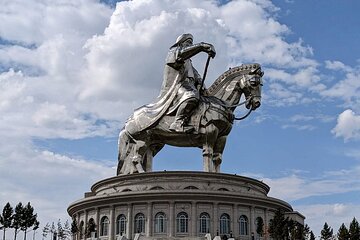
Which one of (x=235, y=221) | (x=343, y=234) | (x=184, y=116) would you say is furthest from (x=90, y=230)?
(x=343, y=234)

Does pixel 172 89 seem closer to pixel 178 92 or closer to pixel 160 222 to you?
pixel 178 92

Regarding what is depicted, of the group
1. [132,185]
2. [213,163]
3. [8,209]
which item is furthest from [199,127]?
[8,209]

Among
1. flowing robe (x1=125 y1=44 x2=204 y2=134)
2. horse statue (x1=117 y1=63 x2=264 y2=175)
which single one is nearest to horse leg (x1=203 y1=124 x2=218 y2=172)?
horse statue (x1=117 y1=63 x2=264 y2=175)

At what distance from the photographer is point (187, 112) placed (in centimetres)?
4878

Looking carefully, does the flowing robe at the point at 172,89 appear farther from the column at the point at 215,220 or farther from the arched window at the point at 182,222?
the column at the point at 215,220

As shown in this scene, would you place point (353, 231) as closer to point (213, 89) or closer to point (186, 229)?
point (186, 229)

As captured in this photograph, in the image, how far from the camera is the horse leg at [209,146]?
4859cm

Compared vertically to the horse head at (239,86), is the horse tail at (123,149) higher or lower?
lower

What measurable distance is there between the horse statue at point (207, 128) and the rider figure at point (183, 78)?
0.62 m

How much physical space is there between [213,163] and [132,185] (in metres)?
6.75

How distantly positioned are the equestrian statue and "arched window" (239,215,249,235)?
4472mm

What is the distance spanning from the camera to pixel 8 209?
46156mm

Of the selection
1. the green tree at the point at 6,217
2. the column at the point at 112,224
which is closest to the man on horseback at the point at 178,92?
the column at the point at 112,224

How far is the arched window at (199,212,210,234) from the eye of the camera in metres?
45.8
